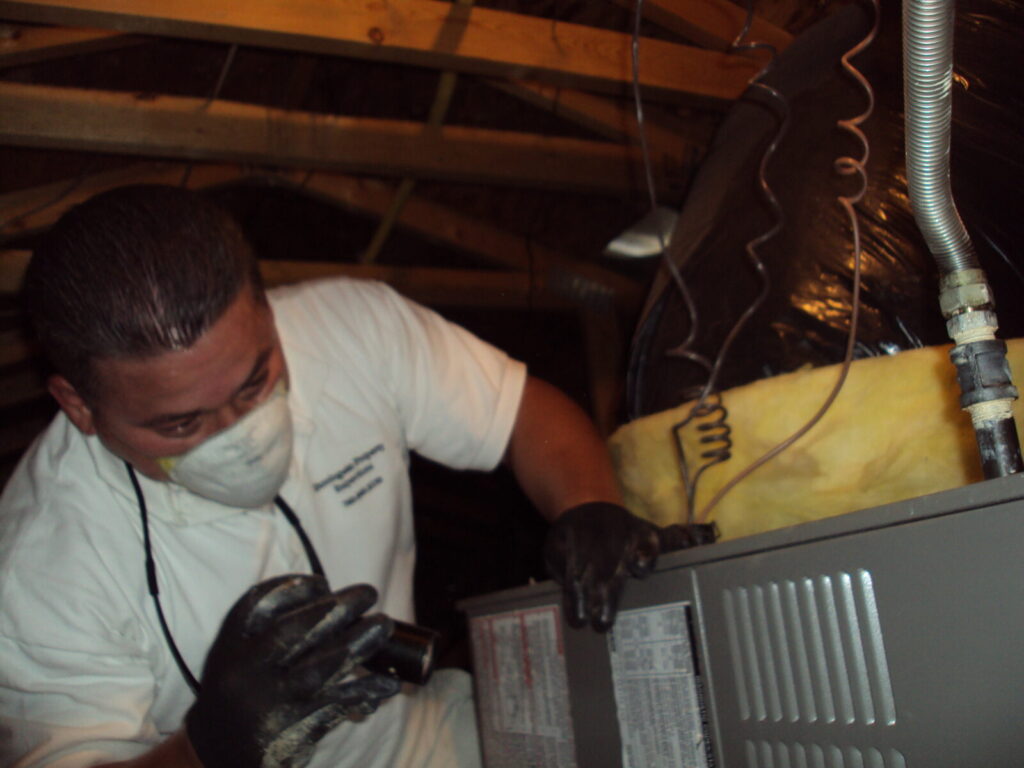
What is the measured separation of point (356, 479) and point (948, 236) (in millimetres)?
789

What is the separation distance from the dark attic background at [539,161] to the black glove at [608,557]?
0.18m

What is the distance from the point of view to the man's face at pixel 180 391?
90 centimetres

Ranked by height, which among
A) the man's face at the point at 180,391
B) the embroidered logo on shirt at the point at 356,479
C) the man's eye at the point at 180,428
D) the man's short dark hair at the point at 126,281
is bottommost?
the embroidered logo on shirt at the point at 356,479

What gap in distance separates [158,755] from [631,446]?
0.58m

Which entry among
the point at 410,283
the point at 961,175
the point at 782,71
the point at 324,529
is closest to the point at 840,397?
the point at 961,175

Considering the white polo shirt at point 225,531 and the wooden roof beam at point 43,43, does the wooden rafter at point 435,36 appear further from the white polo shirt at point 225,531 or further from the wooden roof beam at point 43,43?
the white polo shirt at point 225,531

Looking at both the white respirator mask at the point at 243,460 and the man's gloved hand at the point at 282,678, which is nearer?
the man's gloved hand at the point at 282,678

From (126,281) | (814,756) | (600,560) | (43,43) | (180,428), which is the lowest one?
(814,756)

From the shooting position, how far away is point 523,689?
0.95 meters

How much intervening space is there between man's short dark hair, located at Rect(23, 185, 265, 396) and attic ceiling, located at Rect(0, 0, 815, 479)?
1.36 ft

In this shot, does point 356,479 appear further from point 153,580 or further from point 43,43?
point 43,43

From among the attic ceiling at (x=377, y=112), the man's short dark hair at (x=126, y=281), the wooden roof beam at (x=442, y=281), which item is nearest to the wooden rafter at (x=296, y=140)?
the attic ceiling at (x=377, y=112)

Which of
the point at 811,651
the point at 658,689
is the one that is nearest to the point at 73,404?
the point at 658,689

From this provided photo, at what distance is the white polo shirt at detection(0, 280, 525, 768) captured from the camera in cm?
87
